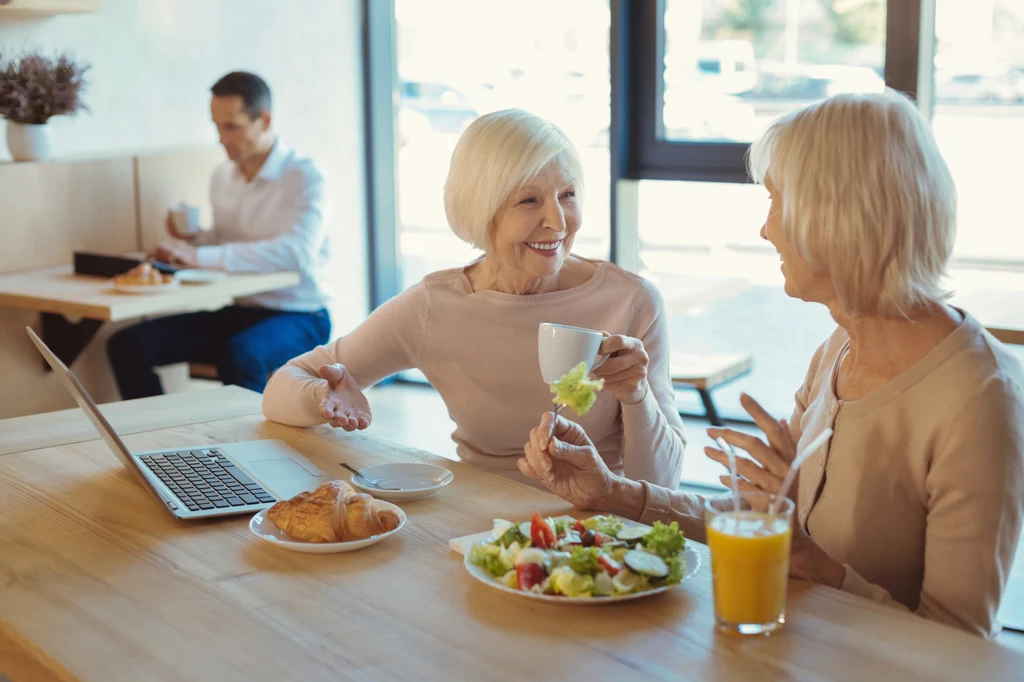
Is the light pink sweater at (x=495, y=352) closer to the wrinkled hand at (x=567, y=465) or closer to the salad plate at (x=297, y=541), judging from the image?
the wrinkled hand at (x=567, y=465)

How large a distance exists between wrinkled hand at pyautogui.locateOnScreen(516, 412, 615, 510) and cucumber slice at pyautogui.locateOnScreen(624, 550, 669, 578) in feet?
0.89

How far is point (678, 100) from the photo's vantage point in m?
4.53

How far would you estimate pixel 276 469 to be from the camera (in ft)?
5.84

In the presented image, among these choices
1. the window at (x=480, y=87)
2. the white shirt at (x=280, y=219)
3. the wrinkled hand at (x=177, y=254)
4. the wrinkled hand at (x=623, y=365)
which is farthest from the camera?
the window at (x=480, y=87)

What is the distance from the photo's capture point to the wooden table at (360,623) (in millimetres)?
1124

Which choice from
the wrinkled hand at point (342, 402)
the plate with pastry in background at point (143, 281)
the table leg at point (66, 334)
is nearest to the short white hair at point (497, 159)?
the wrinkled hand at point (342, 402)

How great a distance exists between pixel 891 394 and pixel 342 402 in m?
0.95

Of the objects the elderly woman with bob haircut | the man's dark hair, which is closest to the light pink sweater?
the elderly woman with bob haircut

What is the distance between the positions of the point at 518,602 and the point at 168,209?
3235 mm

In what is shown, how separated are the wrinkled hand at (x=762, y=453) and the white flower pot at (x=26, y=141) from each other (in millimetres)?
2945

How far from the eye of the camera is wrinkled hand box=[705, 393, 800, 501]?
1526 mm

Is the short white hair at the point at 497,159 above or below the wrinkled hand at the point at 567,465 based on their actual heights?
above

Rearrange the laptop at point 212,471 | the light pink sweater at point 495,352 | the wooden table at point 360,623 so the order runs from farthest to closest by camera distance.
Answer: the light pink sweater at point 495,352 → the laptop at point 212,471 → the wooden table at point 360,623

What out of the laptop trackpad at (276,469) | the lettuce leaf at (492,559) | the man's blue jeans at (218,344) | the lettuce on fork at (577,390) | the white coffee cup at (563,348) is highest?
the white coffee cup at (563,348)
